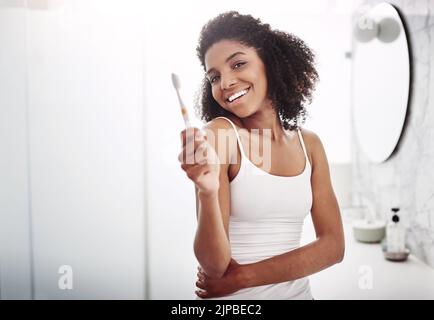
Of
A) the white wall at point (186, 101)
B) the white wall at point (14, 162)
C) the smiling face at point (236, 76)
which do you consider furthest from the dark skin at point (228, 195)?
the white wall at point (14, 162)

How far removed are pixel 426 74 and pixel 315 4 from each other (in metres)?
0.31

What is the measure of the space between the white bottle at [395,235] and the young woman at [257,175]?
240 mm

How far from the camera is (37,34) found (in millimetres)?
900

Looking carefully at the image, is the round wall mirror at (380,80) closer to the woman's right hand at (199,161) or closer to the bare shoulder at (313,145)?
the bare shoulder at (313,145)

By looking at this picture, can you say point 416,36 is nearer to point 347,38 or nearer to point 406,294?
point 347,38

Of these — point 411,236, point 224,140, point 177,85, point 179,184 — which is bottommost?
point 411,236

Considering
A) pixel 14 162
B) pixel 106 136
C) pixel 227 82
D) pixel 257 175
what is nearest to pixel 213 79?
pixel 227 82

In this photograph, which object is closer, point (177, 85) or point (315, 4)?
point (177, 85)

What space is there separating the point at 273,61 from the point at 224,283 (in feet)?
1.44

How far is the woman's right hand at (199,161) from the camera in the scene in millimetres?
567

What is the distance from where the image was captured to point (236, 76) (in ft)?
2.38

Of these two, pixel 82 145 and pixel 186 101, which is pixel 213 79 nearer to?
pixel 186 101

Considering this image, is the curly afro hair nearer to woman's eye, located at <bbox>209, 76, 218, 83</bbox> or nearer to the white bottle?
woman's eye, located at <bbox>209, 76, 218, 83</bbox>
